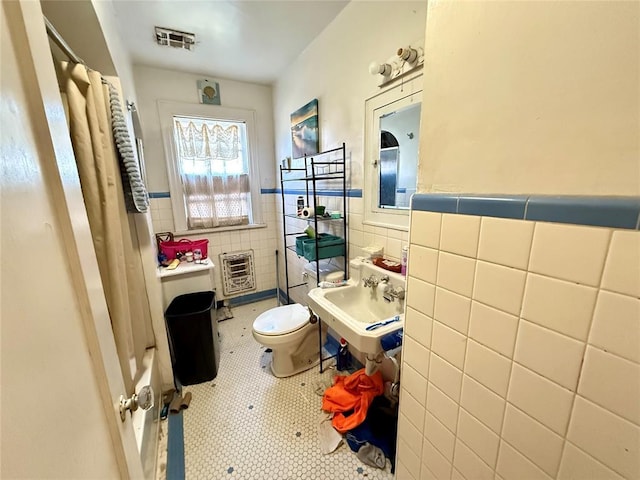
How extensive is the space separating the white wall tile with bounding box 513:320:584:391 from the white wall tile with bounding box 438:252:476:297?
0.13 m

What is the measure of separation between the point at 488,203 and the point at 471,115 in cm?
21

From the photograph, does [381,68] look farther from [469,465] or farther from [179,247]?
[179,247]

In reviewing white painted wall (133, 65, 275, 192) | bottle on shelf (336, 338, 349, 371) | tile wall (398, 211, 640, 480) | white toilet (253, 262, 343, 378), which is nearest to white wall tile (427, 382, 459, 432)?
tile wall (398, 211, 640, 480)

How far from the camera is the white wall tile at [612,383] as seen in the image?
0.40m

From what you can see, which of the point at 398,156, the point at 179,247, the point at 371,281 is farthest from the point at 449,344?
the point at 179,247

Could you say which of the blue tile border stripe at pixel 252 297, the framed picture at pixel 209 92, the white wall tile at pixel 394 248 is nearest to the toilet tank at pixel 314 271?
the white wall tile at pixel 394 248

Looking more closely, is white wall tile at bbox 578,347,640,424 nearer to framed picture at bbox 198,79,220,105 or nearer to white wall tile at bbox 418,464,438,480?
white wall tile at bbox 418,464,438,480

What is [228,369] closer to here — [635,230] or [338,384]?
[338,384]

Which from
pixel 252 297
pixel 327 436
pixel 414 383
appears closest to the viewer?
pixel 414 383

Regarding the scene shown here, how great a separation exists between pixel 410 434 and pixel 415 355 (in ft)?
0.94

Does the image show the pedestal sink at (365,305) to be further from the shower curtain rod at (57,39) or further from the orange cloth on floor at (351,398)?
the shower curtain rod at (57,39)

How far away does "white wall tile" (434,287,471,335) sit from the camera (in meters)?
0.62

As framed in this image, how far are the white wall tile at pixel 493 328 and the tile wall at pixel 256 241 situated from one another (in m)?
2.60

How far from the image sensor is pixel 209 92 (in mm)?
2469
